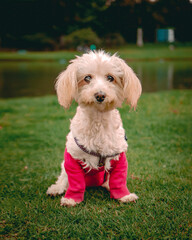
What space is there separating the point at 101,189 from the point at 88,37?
52.5 ft

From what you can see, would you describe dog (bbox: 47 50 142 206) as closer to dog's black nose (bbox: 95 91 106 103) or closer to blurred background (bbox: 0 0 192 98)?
dog's black nose (bbox: 95 91 106 103)

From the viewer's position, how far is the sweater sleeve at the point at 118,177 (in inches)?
109

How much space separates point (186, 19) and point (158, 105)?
37839mm

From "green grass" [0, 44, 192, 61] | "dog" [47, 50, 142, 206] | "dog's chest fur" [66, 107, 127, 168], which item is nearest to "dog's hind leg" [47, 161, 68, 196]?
"dog" [47, 50, 142, 206]

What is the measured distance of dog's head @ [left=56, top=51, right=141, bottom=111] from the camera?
247 cm

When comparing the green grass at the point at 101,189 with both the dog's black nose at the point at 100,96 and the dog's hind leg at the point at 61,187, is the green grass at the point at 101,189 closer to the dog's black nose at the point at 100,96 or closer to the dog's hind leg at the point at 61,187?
the dog's hind leg at the point at 61,187

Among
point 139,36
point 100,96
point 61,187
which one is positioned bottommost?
point 61,187

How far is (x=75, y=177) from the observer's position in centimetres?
270

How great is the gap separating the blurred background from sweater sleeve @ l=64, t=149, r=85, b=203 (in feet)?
24.6

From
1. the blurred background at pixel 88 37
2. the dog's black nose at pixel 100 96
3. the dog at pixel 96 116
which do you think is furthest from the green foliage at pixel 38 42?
the dog's black nose at pixel 100 96

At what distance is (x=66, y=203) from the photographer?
2779mm

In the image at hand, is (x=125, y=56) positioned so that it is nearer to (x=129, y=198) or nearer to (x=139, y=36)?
(x=139, y=36)

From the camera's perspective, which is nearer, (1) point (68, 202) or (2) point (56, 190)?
(1) point (68, 202)

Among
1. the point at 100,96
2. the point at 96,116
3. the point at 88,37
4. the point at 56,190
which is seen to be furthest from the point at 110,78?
the point at 88,37
